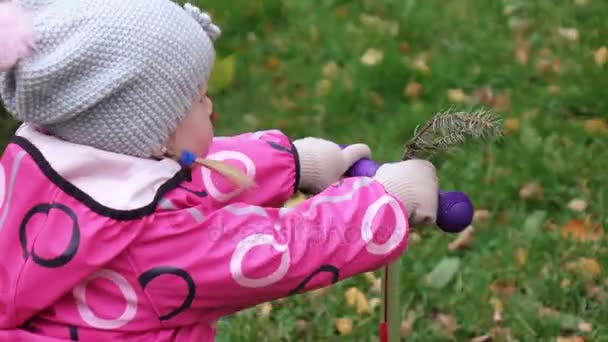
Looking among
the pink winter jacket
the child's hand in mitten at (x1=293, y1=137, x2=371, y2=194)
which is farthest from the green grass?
the pink winter jacket

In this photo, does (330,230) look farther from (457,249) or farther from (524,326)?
(457,249)

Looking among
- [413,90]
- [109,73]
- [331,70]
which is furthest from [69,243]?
[331,70]

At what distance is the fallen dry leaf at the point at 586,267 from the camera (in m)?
2.66

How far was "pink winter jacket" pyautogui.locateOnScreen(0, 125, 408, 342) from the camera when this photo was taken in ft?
Result: 4.72

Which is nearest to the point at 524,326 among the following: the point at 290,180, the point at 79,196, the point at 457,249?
the point at 457,249

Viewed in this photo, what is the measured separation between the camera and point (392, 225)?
155 centimetres

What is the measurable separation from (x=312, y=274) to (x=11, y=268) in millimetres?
503

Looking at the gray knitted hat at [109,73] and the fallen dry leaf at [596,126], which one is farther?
the fallen dry leaf at [596,126]

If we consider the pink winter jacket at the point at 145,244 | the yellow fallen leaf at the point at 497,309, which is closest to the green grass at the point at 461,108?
the yellow fallen leaf at the point at 497,309

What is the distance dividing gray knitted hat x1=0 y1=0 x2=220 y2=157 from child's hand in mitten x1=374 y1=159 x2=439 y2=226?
395 mm

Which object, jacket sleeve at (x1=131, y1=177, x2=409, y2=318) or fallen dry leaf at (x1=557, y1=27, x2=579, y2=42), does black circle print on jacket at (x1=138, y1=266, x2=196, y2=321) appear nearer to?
jacket sleeve at (x1=131, y1=177, x2=409, y2=318)

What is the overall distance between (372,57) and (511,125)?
0.87m

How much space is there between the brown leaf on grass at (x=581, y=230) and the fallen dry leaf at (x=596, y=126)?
523 millimetres

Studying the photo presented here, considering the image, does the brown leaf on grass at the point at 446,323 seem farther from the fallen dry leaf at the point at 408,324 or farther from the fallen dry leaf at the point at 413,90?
the fallen dry leaf at the point at 413,90
